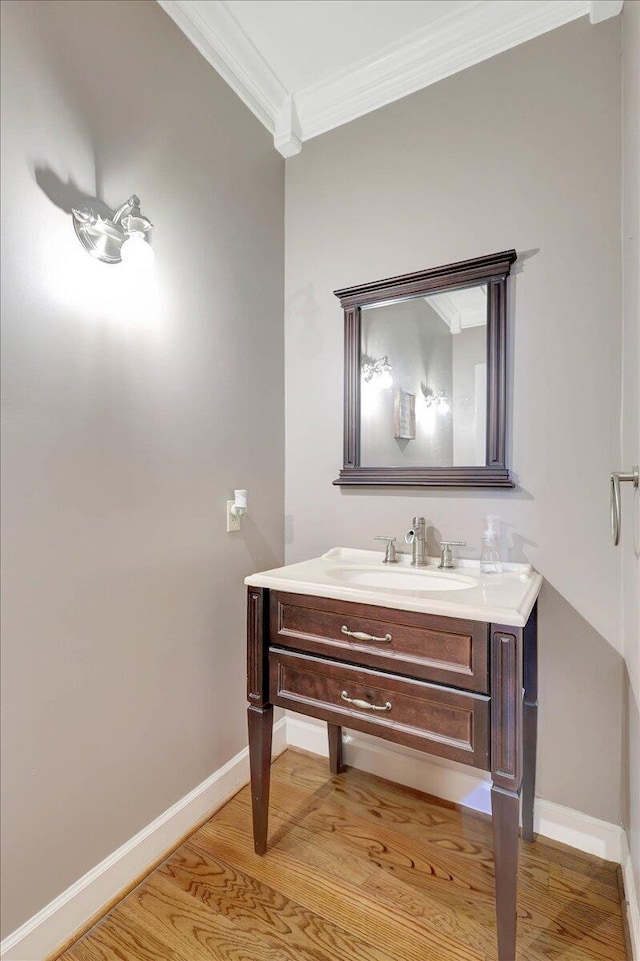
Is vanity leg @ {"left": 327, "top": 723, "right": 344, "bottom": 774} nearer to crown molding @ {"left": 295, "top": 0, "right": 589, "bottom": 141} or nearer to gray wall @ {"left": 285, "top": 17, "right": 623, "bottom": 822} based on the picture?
gray wall @ {"left": 285, "top": 17, "right": 623, "bottom": 822}

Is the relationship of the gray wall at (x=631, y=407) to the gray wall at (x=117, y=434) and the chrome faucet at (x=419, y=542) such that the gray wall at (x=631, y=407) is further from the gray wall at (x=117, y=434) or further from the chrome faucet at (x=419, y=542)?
the gray wall at (x=117, y=434)

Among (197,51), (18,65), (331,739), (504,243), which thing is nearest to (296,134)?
(197,51)

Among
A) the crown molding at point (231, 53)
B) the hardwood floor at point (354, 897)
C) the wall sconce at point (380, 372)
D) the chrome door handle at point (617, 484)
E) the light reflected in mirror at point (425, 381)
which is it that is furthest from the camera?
the wall sconce at point (380, 372)

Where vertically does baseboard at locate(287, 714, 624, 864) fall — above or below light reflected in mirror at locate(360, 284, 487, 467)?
below

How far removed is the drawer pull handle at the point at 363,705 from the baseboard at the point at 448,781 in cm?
65

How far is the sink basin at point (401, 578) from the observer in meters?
1.52

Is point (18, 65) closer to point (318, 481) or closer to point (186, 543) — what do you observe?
point (186, 543)

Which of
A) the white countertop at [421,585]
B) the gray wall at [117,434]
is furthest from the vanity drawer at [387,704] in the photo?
the gray wall at [117,434]

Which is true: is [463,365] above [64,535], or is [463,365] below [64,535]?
above

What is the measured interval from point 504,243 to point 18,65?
4.62ft

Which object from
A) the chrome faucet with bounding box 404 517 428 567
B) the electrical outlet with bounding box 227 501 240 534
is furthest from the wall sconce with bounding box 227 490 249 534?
the chrome faucet with bounding box 404 517 428 567

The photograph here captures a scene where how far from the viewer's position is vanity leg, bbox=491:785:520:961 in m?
1.06

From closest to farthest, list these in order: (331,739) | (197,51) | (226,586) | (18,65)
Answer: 1. (18,65)
2. (197,51)
3. (226,586)
4. (331,739)

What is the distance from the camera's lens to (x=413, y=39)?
1.68m
